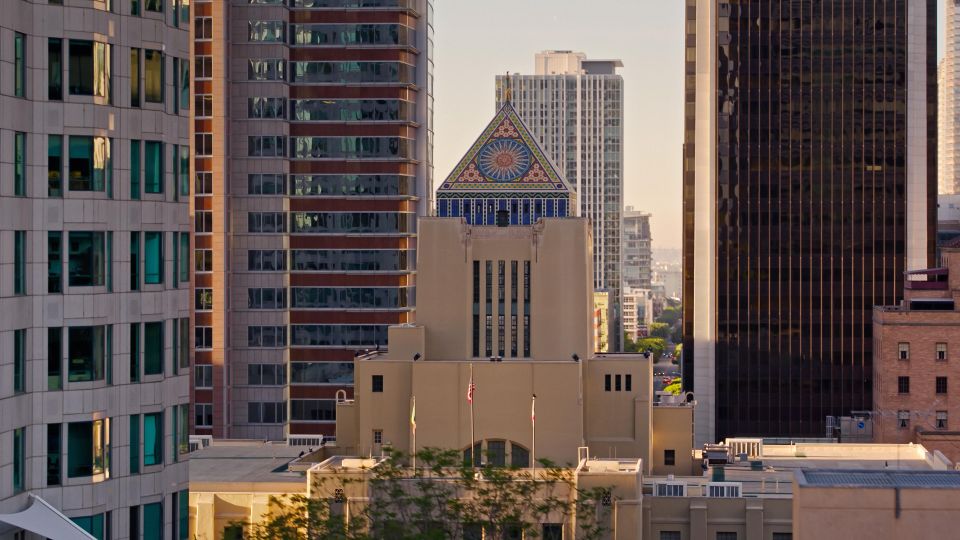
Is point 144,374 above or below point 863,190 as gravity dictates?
below

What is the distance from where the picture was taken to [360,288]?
142m

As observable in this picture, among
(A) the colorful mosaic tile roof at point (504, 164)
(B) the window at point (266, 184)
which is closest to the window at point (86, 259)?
(A) the colorful mosaic tile roof at point (504, 164)

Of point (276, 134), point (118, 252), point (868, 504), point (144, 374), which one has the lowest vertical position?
point (868, 504)

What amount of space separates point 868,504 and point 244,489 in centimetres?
5666

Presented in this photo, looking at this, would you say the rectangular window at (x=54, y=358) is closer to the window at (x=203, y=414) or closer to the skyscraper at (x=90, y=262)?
the skyscraper at (x=90, y=262)

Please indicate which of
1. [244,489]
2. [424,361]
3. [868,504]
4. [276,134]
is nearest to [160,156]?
[868,504]

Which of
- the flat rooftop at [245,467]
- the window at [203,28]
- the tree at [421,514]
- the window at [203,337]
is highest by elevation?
the window at [203,28]

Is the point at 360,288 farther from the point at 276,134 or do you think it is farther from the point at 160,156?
the point at 160,156

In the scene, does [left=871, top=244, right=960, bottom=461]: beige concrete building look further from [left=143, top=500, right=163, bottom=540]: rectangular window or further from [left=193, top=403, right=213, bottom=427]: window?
[left=143, top=500, right=163, bottom=540]: rectangular window

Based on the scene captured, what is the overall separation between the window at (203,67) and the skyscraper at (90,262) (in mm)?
90689

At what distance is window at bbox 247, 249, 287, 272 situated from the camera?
141 meters

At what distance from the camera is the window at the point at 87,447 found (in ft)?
144

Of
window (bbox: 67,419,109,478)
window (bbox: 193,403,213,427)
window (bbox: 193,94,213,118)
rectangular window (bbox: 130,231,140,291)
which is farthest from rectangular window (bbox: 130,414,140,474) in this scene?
window (bbox: 193,94,213,118)

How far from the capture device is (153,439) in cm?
4650
